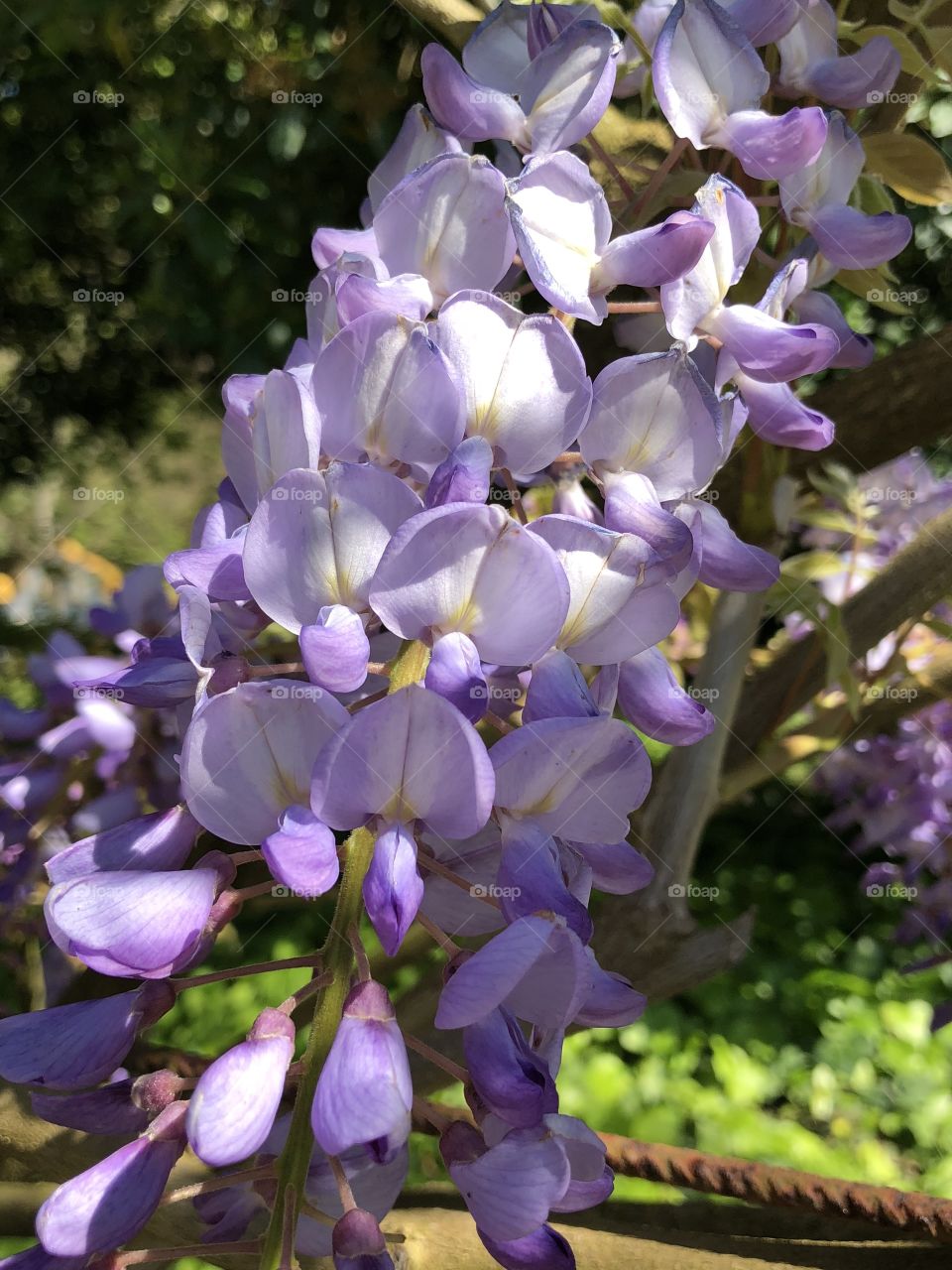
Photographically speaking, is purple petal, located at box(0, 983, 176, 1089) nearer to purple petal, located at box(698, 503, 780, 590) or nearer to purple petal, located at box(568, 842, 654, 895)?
purple petal, located at box(568, 842, 654, 895)

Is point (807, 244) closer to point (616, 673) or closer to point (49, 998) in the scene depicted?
point (616, 673)

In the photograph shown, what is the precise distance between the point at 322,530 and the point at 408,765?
3.7 inches

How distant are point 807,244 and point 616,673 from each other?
26 centimetres

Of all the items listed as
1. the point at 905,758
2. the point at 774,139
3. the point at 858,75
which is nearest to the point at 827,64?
the point at 858,75

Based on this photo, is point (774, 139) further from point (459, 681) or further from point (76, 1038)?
point (76, 1038)

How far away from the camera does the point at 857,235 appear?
550 mm

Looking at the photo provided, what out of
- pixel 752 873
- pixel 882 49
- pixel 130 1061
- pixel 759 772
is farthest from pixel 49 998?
pixel 752 873

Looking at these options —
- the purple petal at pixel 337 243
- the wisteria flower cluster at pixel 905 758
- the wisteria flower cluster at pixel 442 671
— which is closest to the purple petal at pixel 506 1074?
the wisteria flower cluster at pixel 442 671

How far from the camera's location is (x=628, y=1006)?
0.41 m

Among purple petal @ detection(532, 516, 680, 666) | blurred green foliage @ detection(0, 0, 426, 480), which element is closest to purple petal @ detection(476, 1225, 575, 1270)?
purple petal @ detection(532, 516, 680, 666)

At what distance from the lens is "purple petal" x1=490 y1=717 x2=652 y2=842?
380mm

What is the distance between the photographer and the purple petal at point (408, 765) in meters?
0.36

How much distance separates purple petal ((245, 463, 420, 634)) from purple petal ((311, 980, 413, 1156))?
0.15 metres

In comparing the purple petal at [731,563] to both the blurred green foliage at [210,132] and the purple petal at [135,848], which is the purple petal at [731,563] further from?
the blurred green foliage at [210,132]
